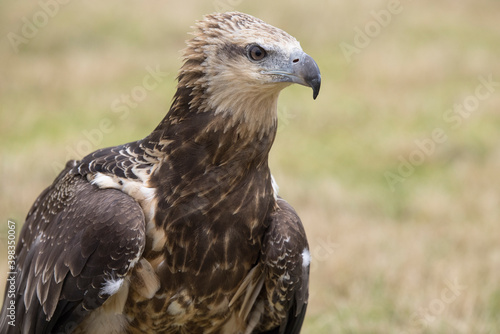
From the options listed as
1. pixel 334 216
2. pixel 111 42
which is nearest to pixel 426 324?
pixel 334 216

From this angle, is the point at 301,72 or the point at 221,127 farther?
the point at 221,127

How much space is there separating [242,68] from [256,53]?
12 centimetres

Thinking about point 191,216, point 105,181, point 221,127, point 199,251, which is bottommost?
point 199,251

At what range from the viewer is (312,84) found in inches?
179

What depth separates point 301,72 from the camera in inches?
179

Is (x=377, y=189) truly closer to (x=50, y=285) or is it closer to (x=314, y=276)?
(x=314, y=276)

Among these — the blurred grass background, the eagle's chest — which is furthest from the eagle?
the blurred grass background

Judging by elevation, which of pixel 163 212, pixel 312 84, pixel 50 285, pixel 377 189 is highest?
pixel 312 84

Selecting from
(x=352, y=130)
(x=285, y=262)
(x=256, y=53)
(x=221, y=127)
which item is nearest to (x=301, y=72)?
(x=256, y=53)

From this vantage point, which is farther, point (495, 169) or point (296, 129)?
point (296, 129)

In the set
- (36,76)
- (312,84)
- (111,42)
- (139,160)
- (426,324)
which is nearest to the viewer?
(312,84)

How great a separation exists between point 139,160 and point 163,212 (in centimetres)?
40

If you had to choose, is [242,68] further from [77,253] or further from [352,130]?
[352,130]

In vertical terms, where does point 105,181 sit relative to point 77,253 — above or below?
above
